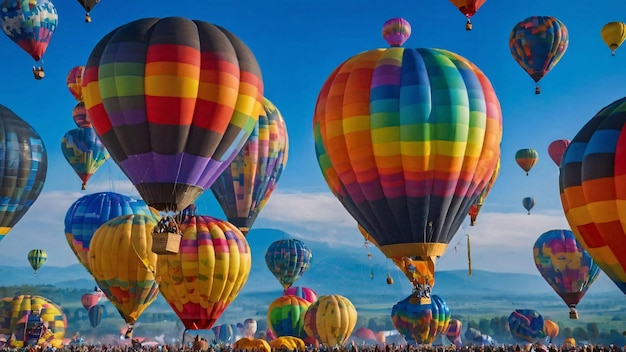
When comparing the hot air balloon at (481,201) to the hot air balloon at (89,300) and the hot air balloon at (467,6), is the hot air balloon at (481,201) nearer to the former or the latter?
the hot air balloon at (467,6)

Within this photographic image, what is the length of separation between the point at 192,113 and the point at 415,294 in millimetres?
9557

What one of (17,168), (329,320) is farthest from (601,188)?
(17,168)

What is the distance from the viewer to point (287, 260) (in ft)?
150

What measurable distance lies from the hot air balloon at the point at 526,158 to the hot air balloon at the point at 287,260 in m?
14.0

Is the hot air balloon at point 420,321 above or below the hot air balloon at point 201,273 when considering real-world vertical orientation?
below

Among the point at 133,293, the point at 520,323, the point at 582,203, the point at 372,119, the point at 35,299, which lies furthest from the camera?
the point at 520,323

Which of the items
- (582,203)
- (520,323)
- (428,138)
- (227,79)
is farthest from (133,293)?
(520,323)

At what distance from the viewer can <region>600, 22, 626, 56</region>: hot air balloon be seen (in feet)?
112

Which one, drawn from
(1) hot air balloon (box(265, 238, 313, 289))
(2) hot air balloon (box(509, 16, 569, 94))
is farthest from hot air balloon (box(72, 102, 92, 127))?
(2) hot air balloon (box(509, 16, 569, 94))

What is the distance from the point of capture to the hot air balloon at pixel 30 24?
3291 centimetres

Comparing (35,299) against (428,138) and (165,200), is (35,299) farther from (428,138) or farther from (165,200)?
(428,138)

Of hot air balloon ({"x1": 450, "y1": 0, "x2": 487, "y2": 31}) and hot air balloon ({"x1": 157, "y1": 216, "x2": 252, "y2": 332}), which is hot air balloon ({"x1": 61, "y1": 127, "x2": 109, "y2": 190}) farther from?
hot air balloon ({"x1": 450, "y1": 0, "x2": 487, "y2": 31})

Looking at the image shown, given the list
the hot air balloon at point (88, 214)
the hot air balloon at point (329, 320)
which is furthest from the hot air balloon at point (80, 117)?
the hot air balloon at point (329, 320)

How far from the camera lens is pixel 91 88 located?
22844 mm
